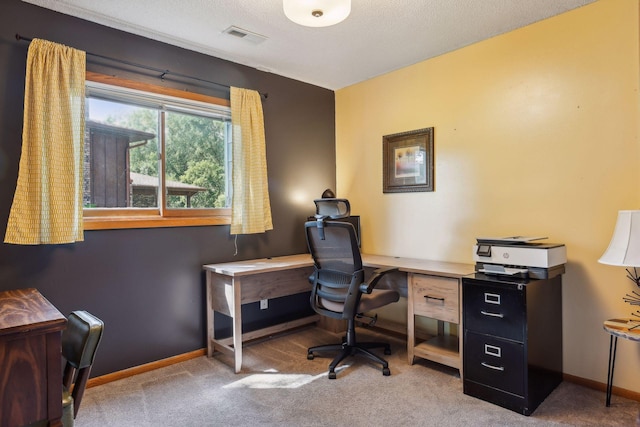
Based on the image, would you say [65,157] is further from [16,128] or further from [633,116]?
[633,116]

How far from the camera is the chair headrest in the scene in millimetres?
3371

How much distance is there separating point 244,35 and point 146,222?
1533 mm

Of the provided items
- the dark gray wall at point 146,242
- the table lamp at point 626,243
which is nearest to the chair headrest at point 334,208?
the dark gray wall at point 146,242

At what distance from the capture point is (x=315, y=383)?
2.55m

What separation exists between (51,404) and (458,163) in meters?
2.91

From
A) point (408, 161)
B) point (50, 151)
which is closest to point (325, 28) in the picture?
point (408, 161)

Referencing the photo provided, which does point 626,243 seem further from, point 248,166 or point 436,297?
point 248,166

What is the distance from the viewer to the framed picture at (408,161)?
130 inches

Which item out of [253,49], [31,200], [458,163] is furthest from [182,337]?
[458,163]

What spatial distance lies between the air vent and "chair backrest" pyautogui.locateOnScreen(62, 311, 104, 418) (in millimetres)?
2103

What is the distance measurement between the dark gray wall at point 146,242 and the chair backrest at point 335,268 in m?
0.83

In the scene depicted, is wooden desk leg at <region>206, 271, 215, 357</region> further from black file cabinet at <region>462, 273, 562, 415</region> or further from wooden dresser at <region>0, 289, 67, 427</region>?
black file cabinet at <region>462, 273, 562, 415</region>

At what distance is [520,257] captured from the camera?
2.31 m

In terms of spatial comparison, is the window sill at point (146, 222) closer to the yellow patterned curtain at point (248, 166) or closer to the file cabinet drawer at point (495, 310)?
the yellow patterned curtain at point (248, 166)
